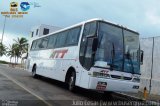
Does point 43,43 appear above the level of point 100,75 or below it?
above

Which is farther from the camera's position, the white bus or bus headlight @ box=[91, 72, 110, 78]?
the white bus

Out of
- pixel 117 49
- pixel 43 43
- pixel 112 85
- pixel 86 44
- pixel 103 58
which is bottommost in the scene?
pixel 112 85

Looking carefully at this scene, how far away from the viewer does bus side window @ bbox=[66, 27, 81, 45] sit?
16.0m

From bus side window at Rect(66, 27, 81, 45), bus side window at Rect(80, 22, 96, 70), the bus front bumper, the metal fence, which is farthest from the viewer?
the metal fence

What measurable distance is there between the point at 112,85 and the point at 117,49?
63.8 inches

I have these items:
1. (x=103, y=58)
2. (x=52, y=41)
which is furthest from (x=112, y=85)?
(x=52, y=41)

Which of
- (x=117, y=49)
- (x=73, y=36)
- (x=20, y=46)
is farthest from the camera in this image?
(x=20, y=46)

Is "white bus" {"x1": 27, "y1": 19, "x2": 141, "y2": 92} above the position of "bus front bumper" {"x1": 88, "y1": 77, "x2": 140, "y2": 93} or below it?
above

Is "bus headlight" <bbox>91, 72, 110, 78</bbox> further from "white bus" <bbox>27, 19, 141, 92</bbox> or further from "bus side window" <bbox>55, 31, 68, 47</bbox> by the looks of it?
"bus side window" <bbox>55, 31, 68, 47</bbox>

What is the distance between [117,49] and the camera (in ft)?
45.6

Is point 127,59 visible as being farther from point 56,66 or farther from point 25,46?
point 25,46

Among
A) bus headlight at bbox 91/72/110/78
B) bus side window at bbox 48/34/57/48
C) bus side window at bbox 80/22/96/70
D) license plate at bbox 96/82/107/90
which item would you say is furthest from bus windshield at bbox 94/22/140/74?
bus side window at bbox 48/34/57/48

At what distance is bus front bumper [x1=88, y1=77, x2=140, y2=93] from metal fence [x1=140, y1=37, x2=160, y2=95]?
612 centimetres

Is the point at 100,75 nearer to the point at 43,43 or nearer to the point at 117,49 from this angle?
the point at 117,49
